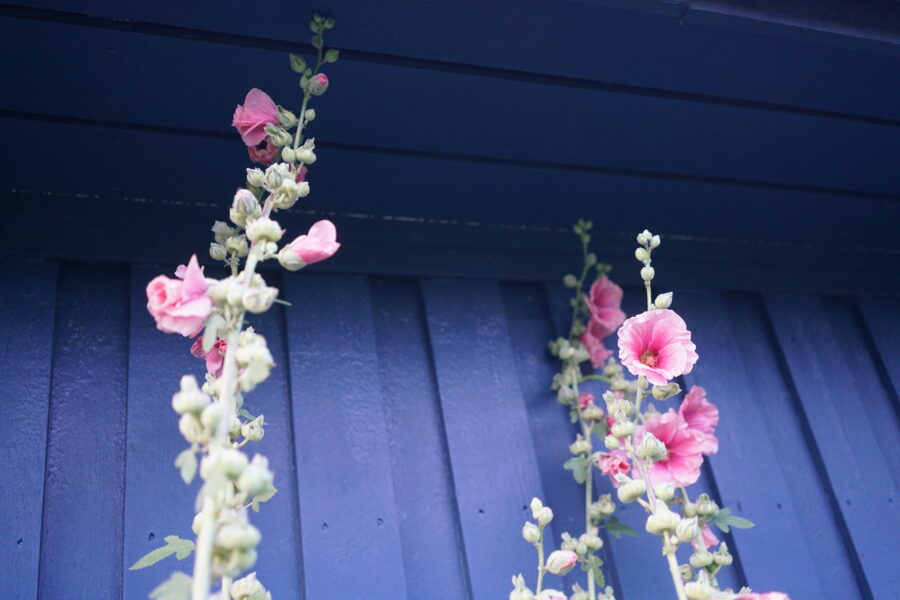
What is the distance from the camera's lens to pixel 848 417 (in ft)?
5.79

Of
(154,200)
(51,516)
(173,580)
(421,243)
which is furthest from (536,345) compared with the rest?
(173,580)

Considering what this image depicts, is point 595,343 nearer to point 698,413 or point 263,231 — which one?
point 698,413

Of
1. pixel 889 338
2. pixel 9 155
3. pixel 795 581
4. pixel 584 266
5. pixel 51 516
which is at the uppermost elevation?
pixel 9 155

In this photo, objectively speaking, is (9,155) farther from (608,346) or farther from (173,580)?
(608,346)

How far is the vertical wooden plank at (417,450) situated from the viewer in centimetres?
135

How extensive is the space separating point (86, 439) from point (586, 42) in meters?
0.97

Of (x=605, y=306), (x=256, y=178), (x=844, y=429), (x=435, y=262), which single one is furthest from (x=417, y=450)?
(x=844, y=429)

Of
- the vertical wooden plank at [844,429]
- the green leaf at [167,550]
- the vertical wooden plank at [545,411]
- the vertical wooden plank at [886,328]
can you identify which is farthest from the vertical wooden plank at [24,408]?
the vertical wooden plank at [886,328]

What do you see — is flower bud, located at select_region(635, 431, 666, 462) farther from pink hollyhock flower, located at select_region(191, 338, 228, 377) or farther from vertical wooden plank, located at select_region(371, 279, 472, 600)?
pink hollyhock flower, located at select_region(191, 338, 228, 377)

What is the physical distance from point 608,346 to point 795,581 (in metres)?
0.54

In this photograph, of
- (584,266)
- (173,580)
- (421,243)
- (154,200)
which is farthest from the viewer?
(584,266)

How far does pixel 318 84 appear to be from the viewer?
1216 mm

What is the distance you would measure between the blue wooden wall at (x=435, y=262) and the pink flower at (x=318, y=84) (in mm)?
75

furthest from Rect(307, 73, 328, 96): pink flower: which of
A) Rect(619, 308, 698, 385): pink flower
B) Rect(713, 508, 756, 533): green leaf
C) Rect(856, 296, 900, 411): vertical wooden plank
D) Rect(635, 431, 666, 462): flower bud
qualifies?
Rect(856, 296, 900, 411): vertical wooden plank
